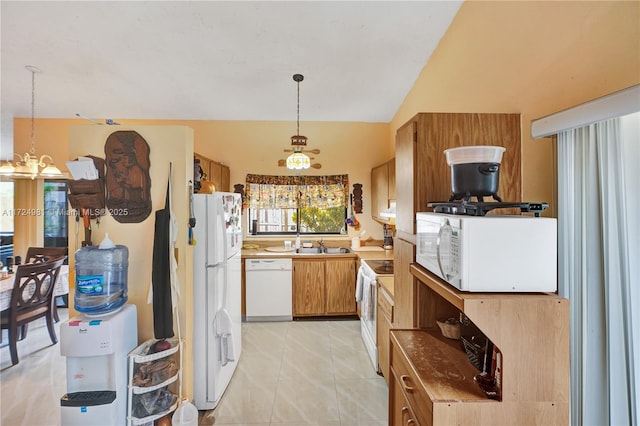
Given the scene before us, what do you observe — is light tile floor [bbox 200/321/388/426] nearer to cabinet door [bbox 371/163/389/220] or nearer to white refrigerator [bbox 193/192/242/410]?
white refrigerator [bbox 193/192/242/410]

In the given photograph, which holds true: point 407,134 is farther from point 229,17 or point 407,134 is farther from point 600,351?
point 229,17

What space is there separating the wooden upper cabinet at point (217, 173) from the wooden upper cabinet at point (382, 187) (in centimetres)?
223

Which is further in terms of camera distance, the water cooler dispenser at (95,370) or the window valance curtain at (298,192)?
the window valance curtain at (298,192)

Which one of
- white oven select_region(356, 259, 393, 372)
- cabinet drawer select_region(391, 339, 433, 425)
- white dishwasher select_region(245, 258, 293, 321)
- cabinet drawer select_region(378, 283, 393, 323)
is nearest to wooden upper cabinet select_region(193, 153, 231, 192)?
white dishwasher select_region(245, 258, 293, 321)

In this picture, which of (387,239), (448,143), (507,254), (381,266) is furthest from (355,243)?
(507,254)

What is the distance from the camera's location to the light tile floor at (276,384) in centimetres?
212

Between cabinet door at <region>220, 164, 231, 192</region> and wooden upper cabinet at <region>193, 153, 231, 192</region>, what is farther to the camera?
cabinet door at <region>220, 164, 231, 192</region>

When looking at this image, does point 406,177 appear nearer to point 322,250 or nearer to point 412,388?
point 412,388

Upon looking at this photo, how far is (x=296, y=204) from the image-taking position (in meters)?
4.47

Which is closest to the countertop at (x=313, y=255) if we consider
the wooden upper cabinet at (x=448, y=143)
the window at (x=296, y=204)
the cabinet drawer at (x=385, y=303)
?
the window at (x=296, y=204)

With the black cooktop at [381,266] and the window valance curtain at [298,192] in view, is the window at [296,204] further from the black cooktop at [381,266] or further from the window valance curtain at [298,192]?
the black cooktop at [381,266]

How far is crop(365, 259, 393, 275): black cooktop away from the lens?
9.10 feet

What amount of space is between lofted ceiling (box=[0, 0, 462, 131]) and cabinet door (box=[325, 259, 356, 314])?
2.19 meters

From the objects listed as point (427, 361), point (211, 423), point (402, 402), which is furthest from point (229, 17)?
point (211, 423)
